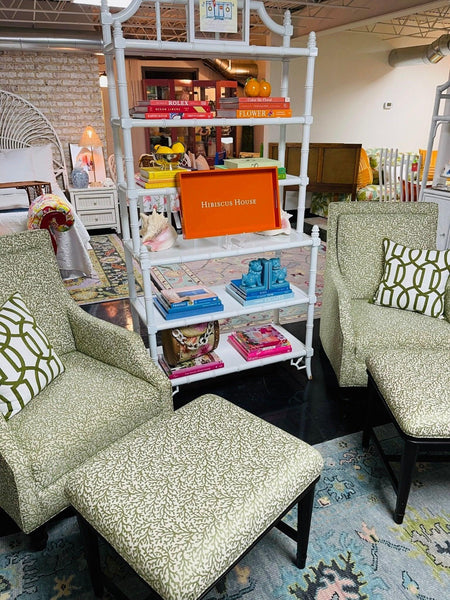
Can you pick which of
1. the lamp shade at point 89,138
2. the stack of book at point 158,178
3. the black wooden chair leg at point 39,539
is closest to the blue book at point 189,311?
the stack of book at point 158,178

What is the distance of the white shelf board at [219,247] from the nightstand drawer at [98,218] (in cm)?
335

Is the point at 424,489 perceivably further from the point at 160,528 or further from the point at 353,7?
the point at 353,7

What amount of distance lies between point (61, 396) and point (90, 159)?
4.69 metres

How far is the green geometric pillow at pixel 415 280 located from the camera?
2.38 m

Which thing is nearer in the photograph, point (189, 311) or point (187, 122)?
point (187, 122)

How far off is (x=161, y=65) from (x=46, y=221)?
6470mm

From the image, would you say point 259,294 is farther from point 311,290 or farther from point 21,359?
point 21,359

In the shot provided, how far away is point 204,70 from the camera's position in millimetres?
9117

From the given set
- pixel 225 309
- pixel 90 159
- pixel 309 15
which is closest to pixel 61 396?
pixel 225 309

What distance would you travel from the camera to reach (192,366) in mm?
2348

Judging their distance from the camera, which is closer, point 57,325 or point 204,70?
point 57,325

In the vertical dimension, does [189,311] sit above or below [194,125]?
below

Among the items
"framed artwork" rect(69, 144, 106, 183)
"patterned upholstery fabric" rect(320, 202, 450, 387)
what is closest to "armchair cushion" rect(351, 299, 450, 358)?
"patterned upholstery fabric" rect(320, 202, 450, 387)

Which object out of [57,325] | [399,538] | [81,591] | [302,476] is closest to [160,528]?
[302,476]
